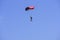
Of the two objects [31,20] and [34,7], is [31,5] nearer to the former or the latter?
[34,7]

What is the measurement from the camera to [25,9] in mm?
861

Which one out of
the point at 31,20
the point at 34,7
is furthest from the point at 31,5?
the point at 31,20

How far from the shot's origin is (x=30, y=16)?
0.84 m

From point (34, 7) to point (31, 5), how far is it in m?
0.03

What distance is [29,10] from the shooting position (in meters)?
0.84

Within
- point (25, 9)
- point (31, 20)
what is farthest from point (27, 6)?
point (31, 20)

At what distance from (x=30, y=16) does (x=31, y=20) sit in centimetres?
4

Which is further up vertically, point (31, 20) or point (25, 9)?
point (25, 9)

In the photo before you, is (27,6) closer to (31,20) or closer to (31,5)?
(31,5)

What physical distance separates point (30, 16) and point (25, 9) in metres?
0.09

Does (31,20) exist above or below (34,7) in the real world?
below

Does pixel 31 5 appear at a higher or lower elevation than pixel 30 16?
higher

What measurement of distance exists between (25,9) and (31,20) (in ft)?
0.41

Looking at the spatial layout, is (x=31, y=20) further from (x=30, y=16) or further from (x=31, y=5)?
(x=31, y=5)
